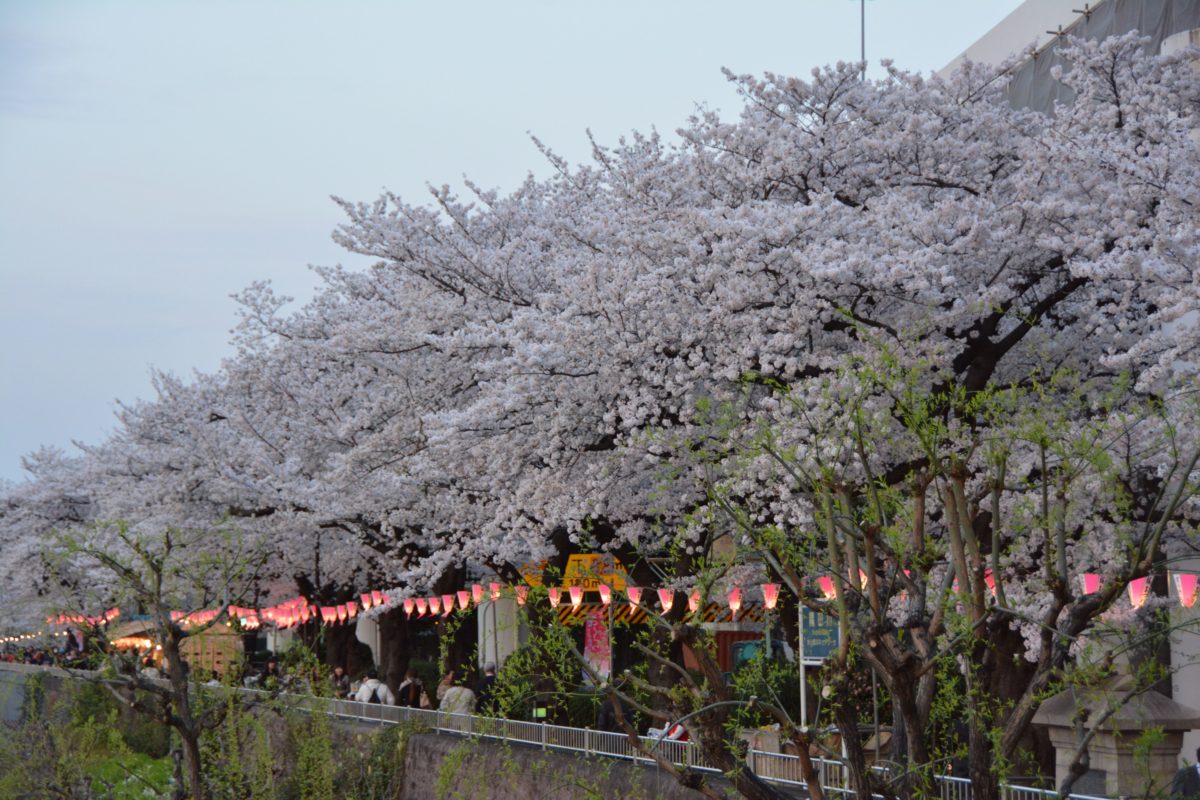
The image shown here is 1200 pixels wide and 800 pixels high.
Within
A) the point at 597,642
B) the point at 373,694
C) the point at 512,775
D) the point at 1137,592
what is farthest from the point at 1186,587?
the point at 597,642

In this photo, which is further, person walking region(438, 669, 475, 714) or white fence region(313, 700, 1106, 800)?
person walking region(438, 669, 475, 714)

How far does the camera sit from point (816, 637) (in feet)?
39.4

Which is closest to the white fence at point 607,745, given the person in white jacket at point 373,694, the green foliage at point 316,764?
the green foliage at point 316,764

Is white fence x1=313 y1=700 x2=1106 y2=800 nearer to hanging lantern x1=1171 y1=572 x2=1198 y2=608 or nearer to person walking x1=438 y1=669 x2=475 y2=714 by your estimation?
person walking x1=438 y1=669 x2=475 y2=714

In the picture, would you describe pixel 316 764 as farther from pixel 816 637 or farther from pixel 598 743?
pixel 816 637

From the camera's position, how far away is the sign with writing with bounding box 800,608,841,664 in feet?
39.1

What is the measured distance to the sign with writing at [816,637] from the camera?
11.9m

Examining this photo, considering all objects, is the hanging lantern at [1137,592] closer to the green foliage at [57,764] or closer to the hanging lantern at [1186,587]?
the hanging lantern at [1186,587]

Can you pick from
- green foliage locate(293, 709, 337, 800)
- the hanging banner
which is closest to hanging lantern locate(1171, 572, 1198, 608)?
green foliage locate(293, 709, 337, 800)

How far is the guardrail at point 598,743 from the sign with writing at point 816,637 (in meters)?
0.89

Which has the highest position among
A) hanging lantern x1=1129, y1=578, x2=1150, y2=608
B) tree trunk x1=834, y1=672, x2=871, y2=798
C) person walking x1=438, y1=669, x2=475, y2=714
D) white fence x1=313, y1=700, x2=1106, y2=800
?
hanging lantern x1=1129, y1=578, x2=1150, y2=608

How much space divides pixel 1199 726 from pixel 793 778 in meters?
3.26

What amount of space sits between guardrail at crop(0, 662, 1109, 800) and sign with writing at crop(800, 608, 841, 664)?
89 cm

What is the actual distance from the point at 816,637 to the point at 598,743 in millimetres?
2772
